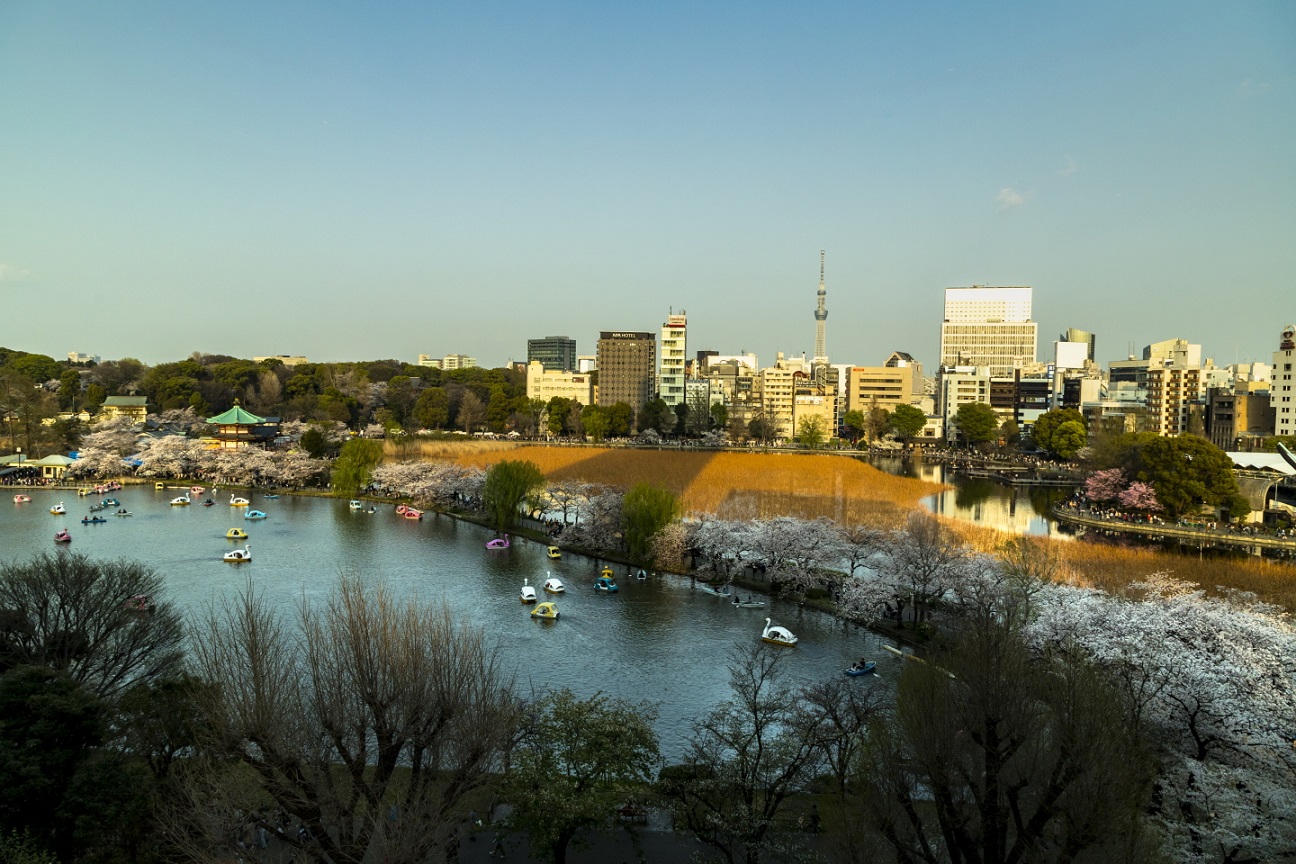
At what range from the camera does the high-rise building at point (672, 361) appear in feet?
242

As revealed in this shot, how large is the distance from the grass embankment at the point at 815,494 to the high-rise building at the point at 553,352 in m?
82.5

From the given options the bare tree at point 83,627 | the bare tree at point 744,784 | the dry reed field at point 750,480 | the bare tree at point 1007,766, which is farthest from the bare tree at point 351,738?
the dry reed field at point 750,480

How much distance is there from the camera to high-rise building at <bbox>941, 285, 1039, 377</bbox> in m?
91.6

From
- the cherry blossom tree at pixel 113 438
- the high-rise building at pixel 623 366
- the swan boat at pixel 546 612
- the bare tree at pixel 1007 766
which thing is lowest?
the swan boat at pixel 546 612

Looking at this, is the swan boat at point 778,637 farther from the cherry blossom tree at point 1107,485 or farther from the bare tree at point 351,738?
the cherry blossom tree at point 1107,485

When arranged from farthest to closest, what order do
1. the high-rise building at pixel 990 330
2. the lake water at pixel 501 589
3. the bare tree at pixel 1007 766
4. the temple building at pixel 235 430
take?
the high-rise building at pixel 990 330 < the temple building at pixel 235 430 < the lake water at pixel 501 589 < the bare tree at pixel 1007 766

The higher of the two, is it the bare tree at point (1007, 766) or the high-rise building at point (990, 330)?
the high-rise building at point (990, 330)

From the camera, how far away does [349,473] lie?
34750 mm

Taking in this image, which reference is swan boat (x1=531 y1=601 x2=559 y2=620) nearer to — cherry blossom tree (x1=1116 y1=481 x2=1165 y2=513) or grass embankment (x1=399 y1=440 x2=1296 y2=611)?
grass embankment (x1=399 y1=440 x2=1296 y2=611)

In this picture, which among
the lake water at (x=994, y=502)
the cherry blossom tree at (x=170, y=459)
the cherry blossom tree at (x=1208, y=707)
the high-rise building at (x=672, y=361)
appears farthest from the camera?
the high-rise building at (x=672, y=361)

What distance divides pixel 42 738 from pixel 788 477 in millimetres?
32813

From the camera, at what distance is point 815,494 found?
32.3 meters

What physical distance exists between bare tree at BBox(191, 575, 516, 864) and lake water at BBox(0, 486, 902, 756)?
14.0 ft

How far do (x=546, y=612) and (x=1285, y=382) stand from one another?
48057 mm
